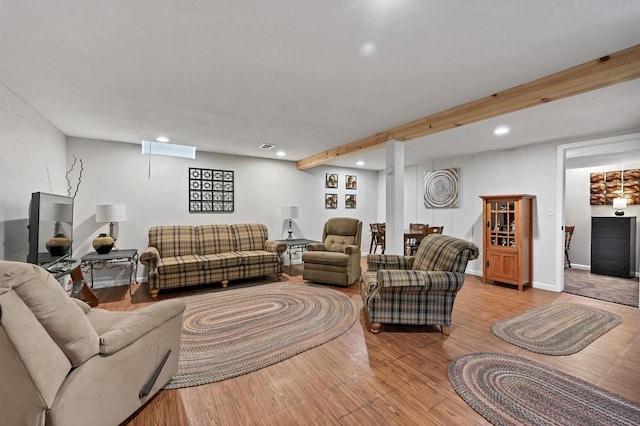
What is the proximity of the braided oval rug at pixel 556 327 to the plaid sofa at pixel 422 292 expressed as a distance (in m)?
0.64

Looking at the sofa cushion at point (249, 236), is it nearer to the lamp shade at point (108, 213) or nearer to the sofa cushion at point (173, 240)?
the sofa cushion at point (173, 240)

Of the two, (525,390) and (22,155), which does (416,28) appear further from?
(22,155)

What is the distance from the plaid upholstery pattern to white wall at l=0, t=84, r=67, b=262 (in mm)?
3995

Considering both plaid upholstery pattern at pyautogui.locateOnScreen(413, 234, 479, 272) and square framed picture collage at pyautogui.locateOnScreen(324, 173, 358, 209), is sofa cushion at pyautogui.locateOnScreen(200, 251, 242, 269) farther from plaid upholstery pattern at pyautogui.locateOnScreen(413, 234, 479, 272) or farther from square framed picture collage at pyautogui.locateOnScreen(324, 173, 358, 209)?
square framed picture collage at pyautogui.locateOnScreen(324, 173, 358, 209)

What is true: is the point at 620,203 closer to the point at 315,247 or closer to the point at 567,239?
the point at 567,239

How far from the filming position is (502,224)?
182 inches

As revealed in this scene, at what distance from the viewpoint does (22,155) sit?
2777 millimetres

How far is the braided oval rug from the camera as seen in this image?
2518mm

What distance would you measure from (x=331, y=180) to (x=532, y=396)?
214 inches

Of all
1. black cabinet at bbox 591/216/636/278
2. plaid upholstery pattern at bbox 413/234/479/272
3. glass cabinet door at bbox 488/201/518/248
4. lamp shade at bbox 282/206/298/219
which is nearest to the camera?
plaid upholstery pattern at bbox 413/234/479/272

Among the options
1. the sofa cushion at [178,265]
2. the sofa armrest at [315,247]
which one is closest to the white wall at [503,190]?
the sofa armrest at [315,247]

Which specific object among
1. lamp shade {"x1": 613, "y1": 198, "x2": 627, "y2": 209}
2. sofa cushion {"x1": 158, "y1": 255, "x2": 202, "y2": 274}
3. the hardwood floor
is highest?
lamp shade {"x1": 613, "y1": 198, "x2": 627, "y2": 209}

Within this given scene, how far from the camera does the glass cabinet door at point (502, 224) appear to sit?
4.48 meters

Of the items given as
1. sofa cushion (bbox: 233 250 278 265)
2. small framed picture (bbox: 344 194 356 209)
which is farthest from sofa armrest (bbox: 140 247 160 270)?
small framed picture (bbox: 344 194 356 209)
